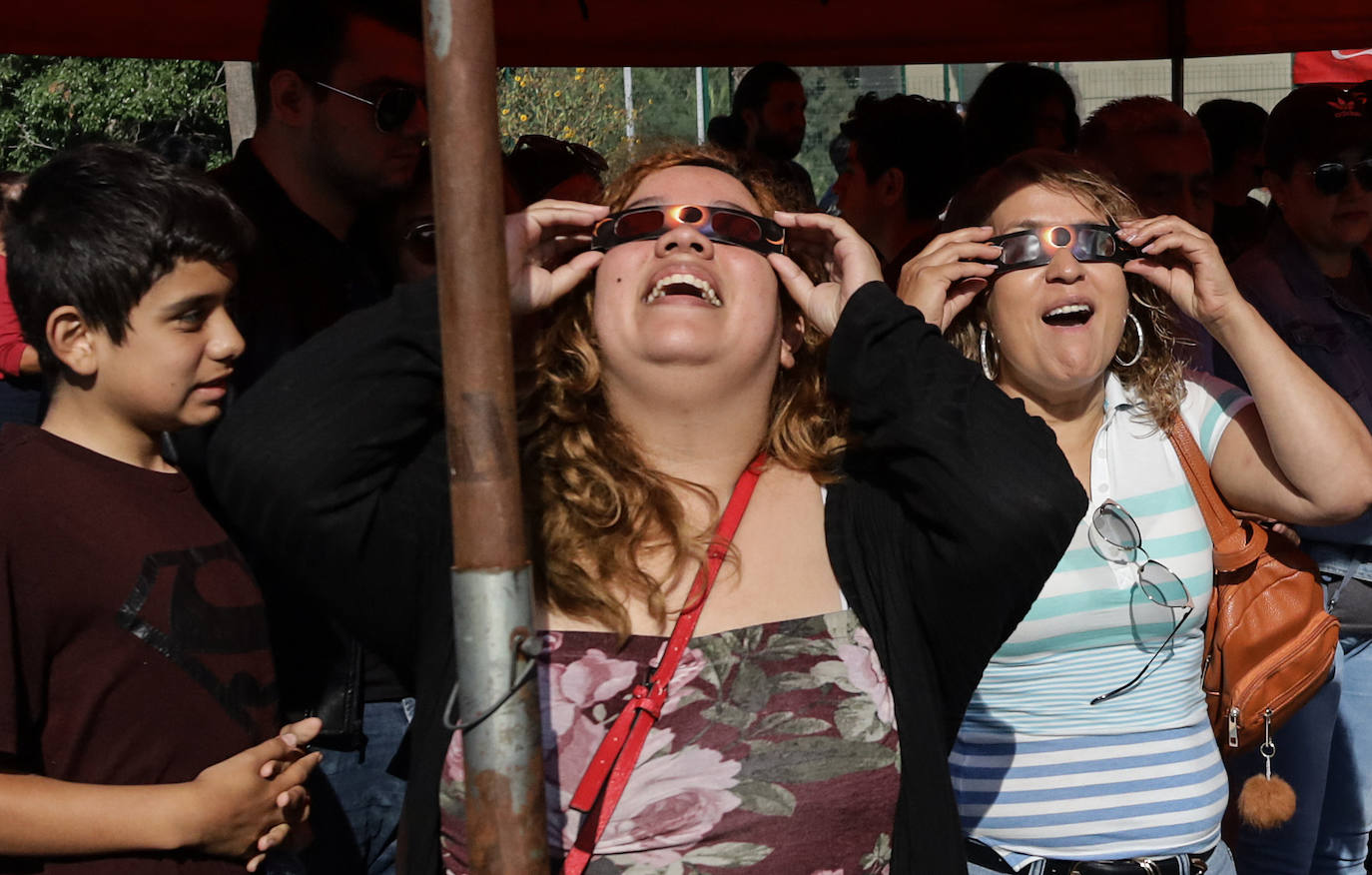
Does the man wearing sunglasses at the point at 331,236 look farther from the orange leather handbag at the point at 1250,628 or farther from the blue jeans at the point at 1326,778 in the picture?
the blue jeans at the point at 1326,778

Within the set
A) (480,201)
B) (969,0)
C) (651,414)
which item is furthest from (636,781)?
(969,0)

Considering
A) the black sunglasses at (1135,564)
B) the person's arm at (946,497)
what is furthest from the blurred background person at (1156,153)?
the person's arm at (946,497)

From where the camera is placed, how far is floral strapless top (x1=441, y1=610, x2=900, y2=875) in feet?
5.94

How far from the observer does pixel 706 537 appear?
2043mm

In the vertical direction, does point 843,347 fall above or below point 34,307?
below

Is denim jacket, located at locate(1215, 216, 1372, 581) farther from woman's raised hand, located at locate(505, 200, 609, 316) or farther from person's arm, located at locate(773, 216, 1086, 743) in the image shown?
woman's raised hand, located at locate(505, 200, 609, 316)

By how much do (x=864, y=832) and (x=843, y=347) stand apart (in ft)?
2.23

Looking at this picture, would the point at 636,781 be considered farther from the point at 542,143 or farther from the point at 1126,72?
the point at 1126,72

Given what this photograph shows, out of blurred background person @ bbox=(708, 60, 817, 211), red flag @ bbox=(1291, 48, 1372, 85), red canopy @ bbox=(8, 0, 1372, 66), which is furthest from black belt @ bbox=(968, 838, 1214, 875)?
red flag @ bbox=(1291, 48, 1372, 85)

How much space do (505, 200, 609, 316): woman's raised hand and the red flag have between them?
22.6 ft

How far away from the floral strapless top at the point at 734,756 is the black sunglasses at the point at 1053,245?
1044mm

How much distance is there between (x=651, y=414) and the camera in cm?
219

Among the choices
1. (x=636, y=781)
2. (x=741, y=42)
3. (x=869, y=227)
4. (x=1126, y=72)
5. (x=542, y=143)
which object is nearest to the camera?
(x=636, y=781)

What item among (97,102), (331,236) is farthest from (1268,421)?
(97,102)
